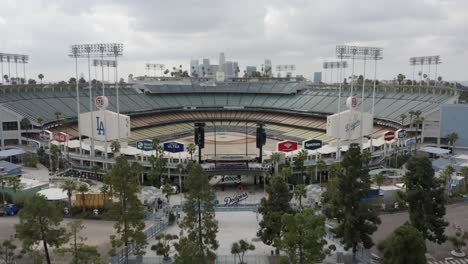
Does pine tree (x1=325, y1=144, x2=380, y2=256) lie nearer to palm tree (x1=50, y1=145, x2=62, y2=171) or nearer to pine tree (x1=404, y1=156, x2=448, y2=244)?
pine tree (x1=404, y1=156, x2=448, y2=244)

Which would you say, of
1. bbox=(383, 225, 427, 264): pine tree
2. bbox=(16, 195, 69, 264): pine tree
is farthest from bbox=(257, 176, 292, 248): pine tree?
bbox=(16, 195, 69, 264): pine tree

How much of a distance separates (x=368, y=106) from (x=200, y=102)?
58915mm

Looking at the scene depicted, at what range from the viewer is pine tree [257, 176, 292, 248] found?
40781 mm

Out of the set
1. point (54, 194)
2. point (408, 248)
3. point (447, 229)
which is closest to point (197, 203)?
point (408, 248)

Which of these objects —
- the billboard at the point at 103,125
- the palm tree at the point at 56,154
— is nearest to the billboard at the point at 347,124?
the billboard at the point at 103,125

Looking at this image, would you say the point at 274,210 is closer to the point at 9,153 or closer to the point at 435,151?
the point at 435,151

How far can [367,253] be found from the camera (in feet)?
135

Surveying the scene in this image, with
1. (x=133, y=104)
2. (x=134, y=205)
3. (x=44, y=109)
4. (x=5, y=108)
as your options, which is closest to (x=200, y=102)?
(x=133, y=104)

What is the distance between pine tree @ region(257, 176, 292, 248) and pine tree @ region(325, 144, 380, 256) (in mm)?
5161

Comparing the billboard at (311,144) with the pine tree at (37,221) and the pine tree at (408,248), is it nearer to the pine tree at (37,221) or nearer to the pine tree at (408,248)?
the pine tree at (408,248)

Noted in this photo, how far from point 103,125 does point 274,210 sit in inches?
2093

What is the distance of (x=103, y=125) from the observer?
83.4 metres

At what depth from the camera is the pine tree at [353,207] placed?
39.8 meters

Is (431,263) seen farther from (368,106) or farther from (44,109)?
(44,109)
